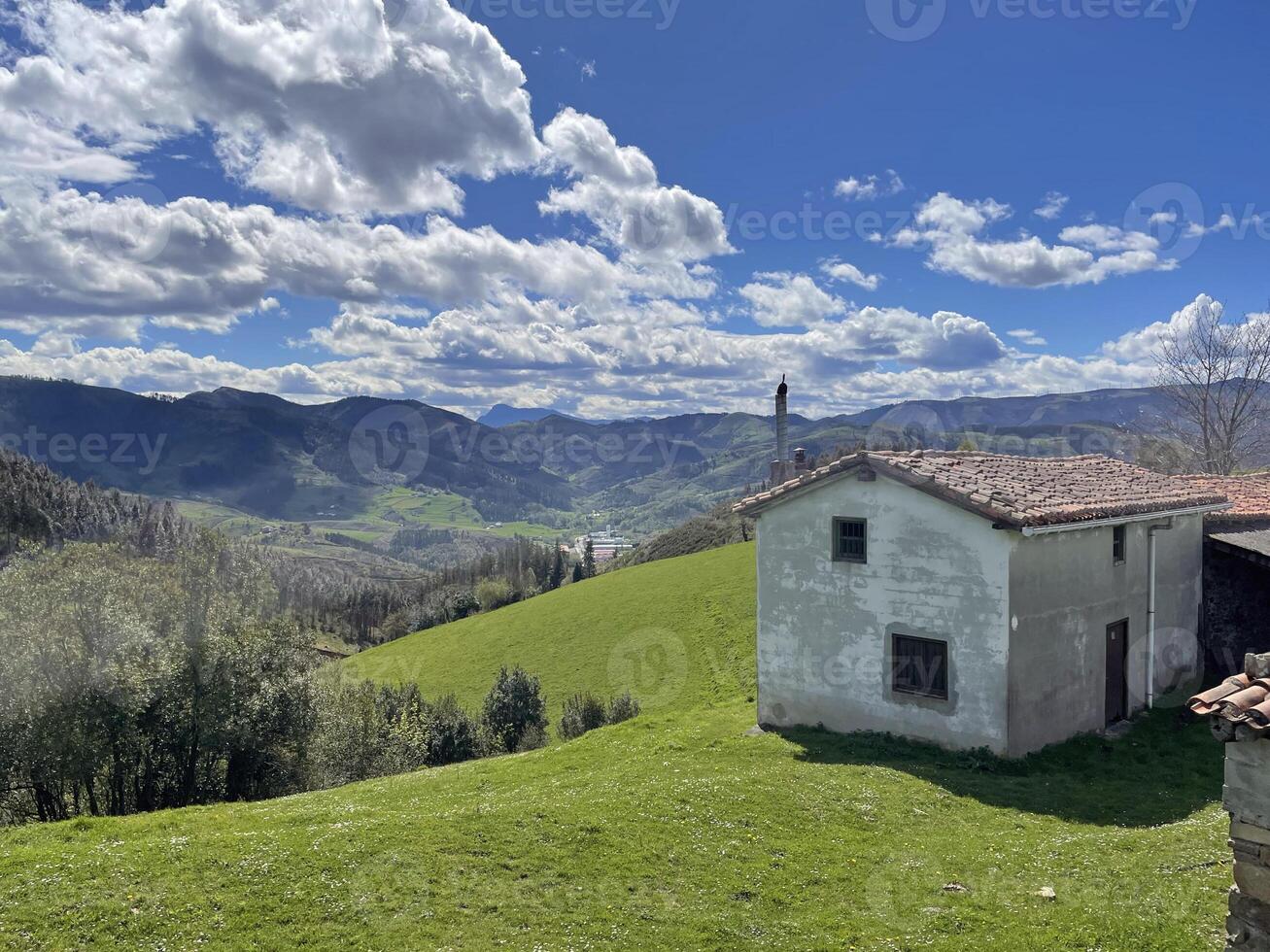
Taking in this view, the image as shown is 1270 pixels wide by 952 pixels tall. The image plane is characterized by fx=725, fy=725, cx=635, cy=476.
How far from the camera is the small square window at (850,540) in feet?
70.9

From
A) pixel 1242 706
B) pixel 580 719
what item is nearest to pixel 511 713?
pixel 580 719

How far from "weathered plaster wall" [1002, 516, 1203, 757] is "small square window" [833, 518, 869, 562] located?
409 cm

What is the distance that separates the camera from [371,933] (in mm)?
10414

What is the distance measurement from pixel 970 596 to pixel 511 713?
38.5m

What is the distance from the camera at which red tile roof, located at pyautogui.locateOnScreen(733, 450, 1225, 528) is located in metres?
19.0

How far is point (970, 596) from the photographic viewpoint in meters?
19.3

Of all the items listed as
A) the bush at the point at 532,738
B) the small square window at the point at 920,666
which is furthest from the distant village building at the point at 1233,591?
the bush at the point at 532,738

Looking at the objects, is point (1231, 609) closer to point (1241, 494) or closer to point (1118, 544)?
point (1241, 494)

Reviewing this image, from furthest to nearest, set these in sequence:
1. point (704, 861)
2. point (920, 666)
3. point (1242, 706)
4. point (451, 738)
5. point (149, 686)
Answer: point (451, 738) < point (149, 686) < point (920, 666) < point (704, 861) < point (1242, 706)

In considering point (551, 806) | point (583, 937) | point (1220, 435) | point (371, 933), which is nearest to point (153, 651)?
point (551, 806)

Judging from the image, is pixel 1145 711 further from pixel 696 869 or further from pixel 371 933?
pixel 371 933

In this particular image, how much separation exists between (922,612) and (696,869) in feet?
35.2

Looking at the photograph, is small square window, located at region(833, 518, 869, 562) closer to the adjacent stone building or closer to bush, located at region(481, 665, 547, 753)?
the adjacent stone building

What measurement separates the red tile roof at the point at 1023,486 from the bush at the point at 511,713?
1296 inches
